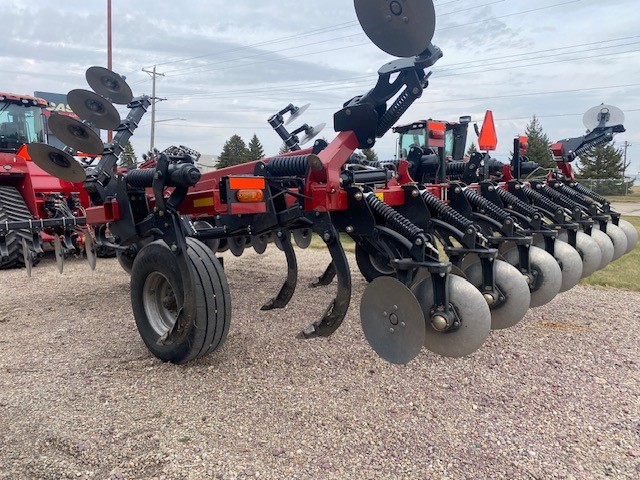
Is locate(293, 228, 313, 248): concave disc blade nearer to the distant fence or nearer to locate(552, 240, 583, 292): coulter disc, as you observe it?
locate(552, 240, 583, 292): coulter disc

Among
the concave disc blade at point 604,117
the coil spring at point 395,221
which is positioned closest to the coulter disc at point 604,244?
the concave disc blade at point 604,117

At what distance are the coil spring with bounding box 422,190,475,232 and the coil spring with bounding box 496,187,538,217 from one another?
109 cm

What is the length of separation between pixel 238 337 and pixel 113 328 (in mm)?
1105

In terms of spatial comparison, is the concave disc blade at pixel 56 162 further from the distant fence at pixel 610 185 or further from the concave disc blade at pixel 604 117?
the distant fence at pixel 610 185

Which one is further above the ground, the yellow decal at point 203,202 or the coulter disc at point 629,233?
the yellow decal at point 203,202

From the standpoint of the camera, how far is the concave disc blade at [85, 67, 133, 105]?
4609mm

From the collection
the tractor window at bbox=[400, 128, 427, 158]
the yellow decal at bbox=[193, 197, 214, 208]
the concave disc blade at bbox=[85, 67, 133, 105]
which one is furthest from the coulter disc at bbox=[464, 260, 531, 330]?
the tractor window at bbox=[400, 128, 427, 158]

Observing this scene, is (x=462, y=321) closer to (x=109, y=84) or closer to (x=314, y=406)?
(x=314, y=406)

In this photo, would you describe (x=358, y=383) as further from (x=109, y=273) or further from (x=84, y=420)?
(x=109, y=273)

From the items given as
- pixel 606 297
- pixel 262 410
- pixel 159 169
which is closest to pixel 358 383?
pixel 262 410

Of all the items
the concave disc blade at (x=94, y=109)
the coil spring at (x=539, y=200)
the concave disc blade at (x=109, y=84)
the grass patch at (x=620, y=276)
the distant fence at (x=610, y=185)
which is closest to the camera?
the concave disc blade at (x=94, y=109)

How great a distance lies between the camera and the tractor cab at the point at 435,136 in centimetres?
436

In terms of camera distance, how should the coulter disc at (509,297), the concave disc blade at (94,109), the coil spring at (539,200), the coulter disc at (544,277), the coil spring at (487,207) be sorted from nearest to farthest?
the coulter disc at (509,297) < the coulter disc at (544,277) < the coil spring at (487,207) < the concave disc blade at (94,109) < the coil spring at (539,200)

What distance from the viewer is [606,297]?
532cm
